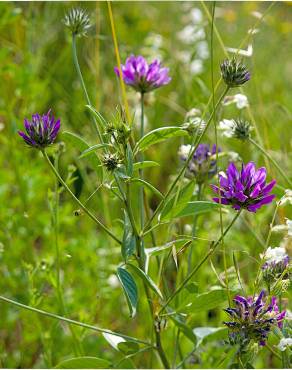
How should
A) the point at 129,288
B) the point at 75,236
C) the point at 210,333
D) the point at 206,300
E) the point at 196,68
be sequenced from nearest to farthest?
the point at 129,288 → the point at 206,300 → the point at 210,333 → the point at 75,236 → the point at 196,68

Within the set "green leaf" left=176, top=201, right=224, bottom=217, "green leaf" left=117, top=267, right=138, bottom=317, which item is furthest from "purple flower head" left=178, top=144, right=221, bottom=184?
"green leaf" left=117, top=267, right=138, bottom=317

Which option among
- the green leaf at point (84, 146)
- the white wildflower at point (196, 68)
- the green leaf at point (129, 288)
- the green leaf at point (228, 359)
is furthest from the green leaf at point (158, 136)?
the white wildflower at point (196, 68)

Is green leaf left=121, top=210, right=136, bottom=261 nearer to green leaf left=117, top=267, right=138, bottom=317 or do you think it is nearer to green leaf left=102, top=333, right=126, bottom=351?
green leaf left=117, top=267, right=138, bottom=317

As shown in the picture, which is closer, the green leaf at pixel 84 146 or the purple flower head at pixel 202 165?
the green leaf at pixel 84 146

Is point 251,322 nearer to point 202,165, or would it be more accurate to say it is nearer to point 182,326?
point 182,326

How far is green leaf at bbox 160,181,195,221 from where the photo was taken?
0.84 metres

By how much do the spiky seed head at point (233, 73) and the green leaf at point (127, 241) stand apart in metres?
0.21

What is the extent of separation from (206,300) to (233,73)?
0.30m

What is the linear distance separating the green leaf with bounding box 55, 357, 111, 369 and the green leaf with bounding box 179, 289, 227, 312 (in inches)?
5.0

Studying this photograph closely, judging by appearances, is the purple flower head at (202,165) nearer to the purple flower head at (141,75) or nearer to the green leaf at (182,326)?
the purple flower head at (141,75)

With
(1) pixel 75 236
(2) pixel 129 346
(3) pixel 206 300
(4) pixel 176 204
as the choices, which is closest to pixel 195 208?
(4) pixel 176 204

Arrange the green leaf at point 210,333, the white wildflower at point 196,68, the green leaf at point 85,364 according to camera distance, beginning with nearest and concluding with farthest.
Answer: the green leaf at point 85,364 < the green leaf at point 210,333 < the white wildflower at point 196,68

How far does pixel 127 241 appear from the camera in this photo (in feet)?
2.66

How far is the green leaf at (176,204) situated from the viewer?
839 millimetres
